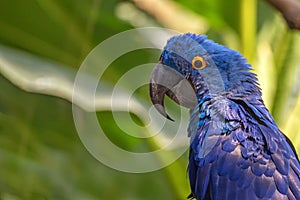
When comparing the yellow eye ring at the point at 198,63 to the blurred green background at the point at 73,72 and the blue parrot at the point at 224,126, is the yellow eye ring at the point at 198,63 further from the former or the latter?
the blurred green background at the point at 73,72

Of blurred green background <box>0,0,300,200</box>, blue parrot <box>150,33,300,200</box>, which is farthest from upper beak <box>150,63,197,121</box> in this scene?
blurred green background <box>0,0,300,200</box>

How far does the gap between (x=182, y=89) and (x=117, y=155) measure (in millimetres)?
809

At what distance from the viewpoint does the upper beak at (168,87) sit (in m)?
2.22

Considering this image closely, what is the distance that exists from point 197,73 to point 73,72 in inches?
19.7

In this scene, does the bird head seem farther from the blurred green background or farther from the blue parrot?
the blurred green background

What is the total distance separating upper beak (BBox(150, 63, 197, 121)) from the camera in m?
2.22

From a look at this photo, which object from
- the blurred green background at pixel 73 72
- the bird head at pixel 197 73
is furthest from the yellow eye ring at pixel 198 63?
the blurred green background at pixel 73 72

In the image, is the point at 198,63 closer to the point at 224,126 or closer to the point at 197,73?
the point at 197,73

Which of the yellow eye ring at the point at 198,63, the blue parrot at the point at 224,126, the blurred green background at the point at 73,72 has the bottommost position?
the blue parrot at the point at 224,126

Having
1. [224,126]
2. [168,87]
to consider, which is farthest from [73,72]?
[224,126]

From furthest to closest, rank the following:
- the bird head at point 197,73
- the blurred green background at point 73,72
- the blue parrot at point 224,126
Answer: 1. the blurred green background at point 73,72
2. the bird head at point 197,73
3. the blue parrot at point 224,126

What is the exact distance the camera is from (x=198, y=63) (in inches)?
87.2

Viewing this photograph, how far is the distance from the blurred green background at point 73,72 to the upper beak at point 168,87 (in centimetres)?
34

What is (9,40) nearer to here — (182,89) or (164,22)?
(164,22)
